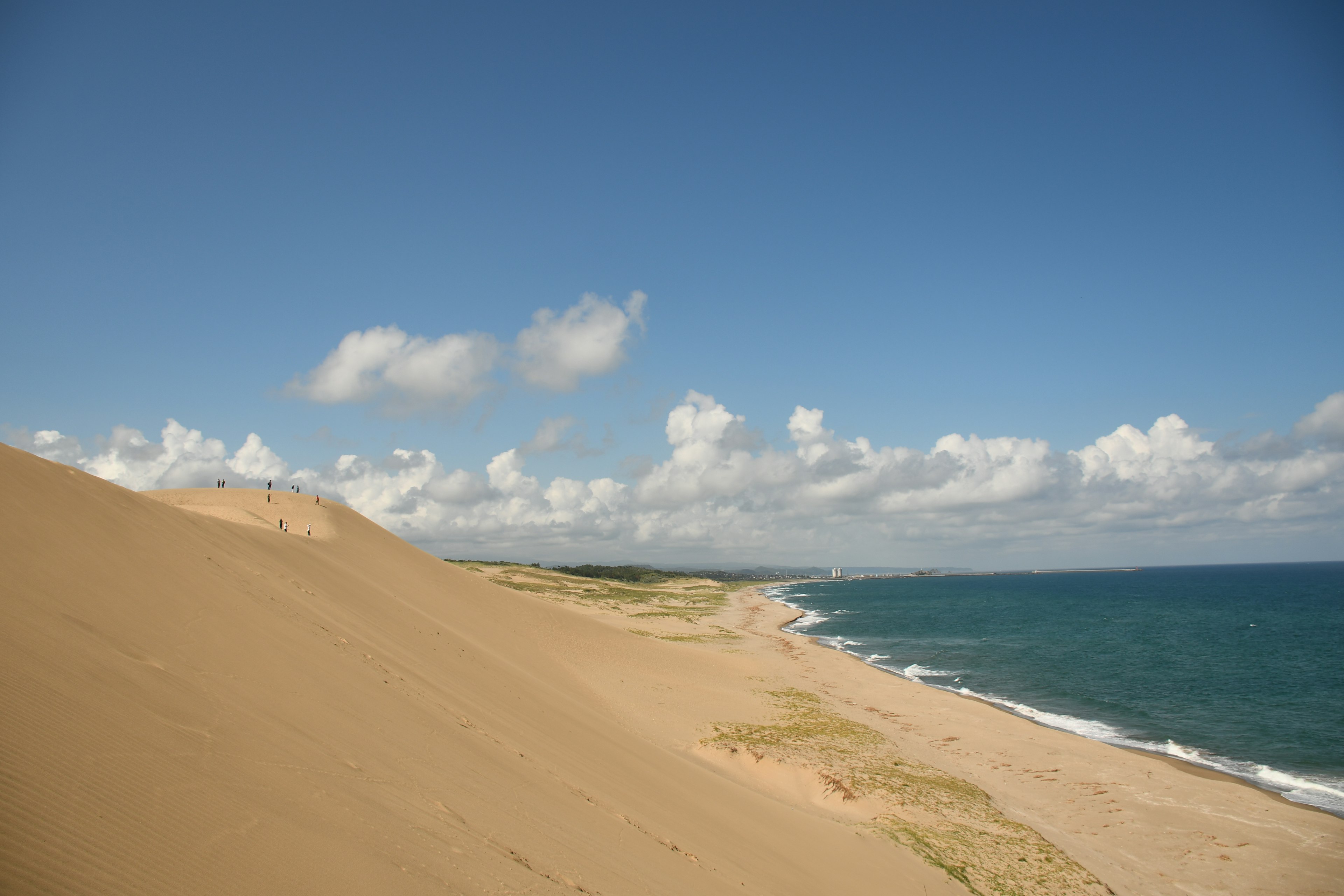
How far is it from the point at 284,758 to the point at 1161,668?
155ft

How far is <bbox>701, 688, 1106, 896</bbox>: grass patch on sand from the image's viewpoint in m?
12.2

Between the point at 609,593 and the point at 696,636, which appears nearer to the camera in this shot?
the point at 696,636

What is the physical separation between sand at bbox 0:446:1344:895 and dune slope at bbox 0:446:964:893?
4 centimetres

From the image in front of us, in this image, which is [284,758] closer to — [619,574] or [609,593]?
[609,593]

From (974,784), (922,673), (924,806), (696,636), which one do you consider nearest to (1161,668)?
(922,673)

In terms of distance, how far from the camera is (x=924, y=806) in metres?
15.1

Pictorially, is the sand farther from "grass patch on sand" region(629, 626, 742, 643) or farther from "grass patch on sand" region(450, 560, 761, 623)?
"grass patch on sand" region(450, 560, 761, 623)

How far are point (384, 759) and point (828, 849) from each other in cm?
806

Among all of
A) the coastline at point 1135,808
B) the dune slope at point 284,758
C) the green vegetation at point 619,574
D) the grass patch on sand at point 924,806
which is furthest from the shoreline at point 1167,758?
the green vegetation at point 619,574

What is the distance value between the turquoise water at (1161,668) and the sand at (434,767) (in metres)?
4.18

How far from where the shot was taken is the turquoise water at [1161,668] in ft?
75.9

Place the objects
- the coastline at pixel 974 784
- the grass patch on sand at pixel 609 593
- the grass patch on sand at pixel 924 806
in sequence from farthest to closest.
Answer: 1. the grass patch on sand at pixel 609 593
2. the coastline at pixel 974 784
3. the grass patch on sand at pixel 924 806

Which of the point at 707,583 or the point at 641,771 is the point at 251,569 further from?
the point at 707,583

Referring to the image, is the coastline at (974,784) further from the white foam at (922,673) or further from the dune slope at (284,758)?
the white foam at (922,673)
